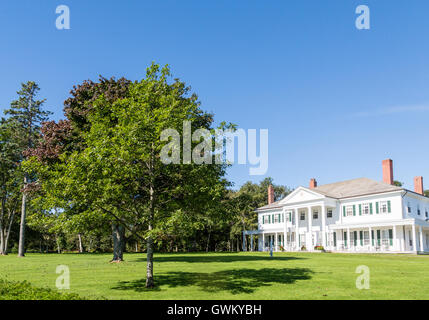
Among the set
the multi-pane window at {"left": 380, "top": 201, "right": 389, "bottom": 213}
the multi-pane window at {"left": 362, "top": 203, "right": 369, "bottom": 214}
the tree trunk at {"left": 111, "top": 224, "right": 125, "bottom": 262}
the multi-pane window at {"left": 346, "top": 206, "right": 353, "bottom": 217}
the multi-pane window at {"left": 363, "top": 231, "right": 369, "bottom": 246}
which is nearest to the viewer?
the tree trunk at {"left": 111, "top": 224, "right": 125, "bottom": 262}

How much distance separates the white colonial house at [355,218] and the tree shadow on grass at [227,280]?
53.8 feet

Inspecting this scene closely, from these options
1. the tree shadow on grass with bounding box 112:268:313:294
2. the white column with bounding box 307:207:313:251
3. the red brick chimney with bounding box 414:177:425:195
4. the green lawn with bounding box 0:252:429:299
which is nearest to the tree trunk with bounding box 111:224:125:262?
the green lawn with bounding box 0:252:429:299

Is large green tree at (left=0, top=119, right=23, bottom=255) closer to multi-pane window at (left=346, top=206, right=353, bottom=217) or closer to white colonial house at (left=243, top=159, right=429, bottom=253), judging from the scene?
white colonial house at (left=243, top=159, right=429, bottom=253)

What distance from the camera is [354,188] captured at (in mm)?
42625

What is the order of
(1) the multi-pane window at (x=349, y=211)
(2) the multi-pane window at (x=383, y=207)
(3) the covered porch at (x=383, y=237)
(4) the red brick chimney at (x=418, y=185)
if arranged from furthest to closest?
1. (4) the red brick chimney at (x=418, y=185)
2. (1) the multi-pane window at (x=349, y=211)
3. (2) the multi-pane window at (x=383, y=207)
4. (3) the covered porch at (x=383, y=237)

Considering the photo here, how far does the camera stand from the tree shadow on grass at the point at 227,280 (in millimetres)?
12805

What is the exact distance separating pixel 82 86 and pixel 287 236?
32.6m

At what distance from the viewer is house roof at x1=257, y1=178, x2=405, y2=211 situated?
127 feet

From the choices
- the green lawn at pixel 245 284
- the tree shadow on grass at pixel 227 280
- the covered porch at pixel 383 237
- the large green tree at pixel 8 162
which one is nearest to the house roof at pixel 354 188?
the covered porch at pixel 383 237

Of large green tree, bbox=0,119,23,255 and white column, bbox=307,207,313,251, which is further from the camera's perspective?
white column, bbox=307,207,313,251

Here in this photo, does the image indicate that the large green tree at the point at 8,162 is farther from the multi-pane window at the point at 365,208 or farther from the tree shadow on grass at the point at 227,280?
the multi-pane window at the point at 365,208

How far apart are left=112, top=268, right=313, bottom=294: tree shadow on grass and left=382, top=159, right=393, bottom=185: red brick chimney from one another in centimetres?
2763
